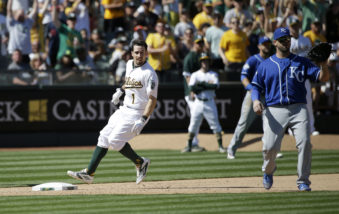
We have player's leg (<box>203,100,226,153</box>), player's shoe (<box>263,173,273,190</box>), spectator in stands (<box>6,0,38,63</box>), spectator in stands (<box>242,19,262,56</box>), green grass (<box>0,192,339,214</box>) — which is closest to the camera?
green grass (<box>0,192,339,214</box>)

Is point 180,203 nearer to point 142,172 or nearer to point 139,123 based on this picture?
point 139,123

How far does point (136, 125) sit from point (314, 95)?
973 cm

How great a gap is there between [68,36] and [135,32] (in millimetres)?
1933

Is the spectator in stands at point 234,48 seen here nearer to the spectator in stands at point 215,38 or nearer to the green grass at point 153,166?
the spectator in stands at point 215,38

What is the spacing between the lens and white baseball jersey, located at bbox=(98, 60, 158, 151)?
1100cm

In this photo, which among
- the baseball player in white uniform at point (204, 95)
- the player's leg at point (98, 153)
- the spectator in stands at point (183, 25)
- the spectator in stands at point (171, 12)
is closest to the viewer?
the player's leg at point (98, 153)

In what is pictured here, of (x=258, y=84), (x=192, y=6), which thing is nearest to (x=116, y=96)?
(x=258, y=84)

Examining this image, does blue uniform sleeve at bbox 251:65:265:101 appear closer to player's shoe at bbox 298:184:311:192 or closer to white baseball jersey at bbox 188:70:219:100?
player's shoe at bbox 298:184:311:192

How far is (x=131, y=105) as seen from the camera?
11125 millimetres

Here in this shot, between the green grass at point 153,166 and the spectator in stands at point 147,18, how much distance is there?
186 inches

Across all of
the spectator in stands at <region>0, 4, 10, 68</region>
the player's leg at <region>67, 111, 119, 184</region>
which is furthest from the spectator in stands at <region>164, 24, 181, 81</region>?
the player's leg at <region>67, 111, 119, 184</region>

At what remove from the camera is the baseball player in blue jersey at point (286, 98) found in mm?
9875

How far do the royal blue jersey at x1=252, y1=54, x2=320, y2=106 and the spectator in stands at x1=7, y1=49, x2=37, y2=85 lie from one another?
10446mm

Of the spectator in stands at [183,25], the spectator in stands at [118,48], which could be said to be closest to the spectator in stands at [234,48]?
the spectator in stands at [183,25]
